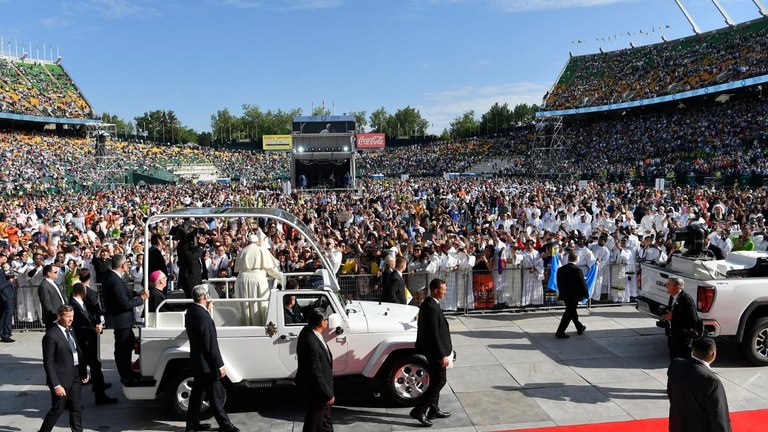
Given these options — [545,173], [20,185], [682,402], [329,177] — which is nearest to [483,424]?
[682,402]

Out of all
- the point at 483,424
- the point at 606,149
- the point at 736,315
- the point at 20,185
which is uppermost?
the point at 606,149

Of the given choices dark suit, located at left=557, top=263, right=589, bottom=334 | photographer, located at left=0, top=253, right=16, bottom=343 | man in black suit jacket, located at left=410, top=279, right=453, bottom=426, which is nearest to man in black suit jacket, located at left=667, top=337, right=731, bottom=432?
man in black suit jacket, located at left=410, top=279, right=453, bottom=426

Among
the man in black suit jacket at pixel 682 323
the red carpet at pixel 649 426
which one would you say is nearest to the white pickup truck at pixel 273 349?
the red carpet at pixel 649 426

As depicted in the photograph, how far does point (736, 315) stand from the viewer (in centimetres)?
746

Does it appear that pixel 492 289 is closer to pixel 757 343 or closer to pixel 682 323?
pixel 757 343

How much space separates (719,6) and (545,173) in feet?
89.1

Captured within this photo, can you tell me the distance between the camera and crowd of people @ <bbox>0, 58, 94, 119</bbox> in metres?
61.5

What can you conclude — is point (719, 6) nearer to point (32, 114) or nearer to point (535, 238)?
point (535, 238)

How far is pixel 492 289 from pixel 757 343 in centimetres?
460

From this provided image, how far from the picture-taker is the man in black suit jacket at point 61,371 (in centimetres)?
562

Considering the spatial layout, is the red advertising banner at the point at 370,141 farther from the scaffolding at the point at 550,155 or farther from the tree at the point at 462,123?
the tree at the point at 462,123

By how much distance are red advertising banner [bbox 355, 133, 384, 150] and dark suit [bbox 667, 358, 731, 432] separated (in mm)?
63070

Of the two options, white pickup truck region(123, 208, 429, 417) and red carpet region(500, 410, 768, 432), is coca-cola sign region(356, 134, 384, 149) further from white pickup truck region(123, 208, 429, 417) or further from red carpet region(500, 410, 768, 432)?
red carpet region(500, 410, 768, 432)

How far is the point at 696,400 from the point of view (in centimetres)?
387
